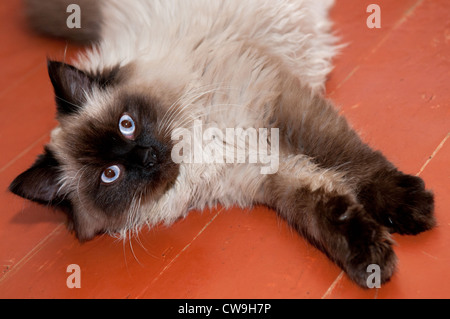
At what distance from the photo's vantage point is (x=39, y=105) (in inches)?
82.1

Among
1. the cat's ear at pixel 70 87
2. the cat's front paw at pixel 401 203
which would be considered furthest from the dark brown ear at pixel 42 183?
the cat's front paw at pixel 401 203

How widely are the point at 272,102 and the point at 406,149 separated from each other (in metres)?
0.48

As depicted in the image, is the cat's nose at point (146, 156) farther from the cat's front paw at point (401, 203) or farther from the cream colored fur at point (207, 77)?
the cat's front paw at point (401, 203)

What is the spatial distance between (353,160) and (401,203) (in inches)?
7.1

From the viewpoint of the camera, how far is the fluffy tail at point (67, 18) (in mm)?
1950

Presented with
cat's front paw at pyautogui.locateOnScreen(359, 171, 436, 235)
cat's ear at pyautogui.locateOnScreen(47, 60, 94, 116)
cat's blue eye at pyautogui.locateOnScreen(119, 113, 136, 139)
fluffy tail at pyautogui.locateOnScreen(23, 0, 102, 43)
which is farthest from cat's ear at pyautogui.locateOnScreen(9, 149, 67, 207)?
cat's front paw at pyautogui.locateOnScreen(359, 171, 436, 235)

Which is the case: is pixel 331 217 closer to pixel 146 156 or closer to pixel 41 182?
pixel 146 156

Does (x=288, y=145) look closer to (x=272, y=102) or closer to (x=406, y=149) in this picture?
(x=272, y=102)

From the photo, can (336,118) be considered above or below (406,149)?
above

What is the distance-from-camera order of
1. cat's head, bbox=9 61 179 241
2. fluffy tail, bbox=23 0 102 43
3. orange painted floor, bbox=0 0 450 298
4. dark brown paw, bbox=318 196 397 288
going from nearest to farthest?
dark brown paw, bbox=318 196 397 288 → orange painted floor, bbox=0 0 450 298 → cat's head, bbox=9 61 179 241 → fluffy tail, bbox=23 0 102 43

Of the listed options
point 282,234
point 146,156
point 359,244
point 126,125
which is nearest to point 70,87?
point 126,125

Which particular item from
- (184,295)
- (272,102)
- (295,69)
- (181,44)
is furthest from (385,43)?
(184,295)

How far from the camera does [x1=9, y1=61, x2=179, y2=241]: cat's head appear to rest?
1.33 meters

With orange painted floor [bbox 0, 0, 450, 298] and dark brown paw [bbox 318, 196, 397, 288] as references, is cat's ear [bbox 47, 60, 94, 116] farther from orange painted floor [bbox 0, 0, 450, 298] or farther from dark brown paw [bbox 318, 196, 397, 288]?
dark brown paw [bbox 318, 196, 397, 288]
